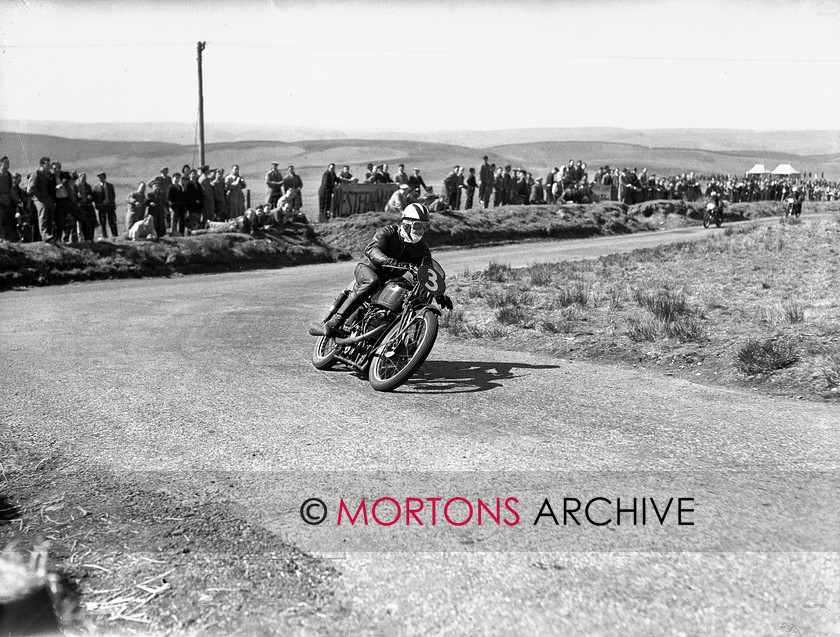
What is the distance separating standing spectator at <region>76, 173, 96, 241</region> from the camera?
19.7 metres

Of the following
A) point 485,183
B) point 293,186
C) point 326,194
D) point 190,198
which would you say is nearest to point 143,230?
point 190,198

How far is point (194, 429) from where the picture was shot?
6.60 meters

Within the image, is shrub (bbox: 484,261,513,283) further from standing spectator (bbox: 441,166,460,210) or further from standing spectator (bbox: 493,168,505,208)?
standing spectator (bbox: 493,168,505,208)

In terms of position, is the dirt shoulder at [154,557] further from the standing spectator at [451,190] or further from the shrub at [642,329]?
the standing spectator at [451,190]

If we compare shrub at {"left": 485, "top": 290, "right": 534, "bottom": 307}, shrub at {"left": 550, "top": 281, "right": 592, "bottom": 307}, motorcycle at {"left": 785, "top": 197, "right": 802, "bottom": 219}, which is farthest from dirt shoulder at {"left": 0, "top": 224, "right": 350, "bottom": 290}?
motorcycle at {"left": 785, "top": 197, "right": 802, "bottom": 219}

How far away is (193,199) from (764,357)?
17.3 metres

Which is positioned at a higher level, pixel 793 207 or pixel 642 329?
pixel 642 329

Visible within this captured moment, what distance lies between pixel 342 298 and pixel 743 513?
492 centimetres

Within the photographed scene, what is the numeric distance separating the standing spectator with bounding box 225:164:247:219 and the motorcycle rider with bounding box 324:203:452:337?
1678cm

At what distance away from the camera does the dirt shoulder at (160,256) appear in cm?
1766

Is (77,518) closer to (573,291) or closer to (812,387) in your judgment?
(812,387)

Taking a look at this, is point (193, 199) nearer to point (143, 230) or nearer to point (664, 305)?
point (143, 230)

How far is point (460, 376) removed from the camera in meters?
8.55

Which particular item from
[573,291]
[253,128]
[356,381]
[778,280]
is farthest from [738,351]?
[253,128]
